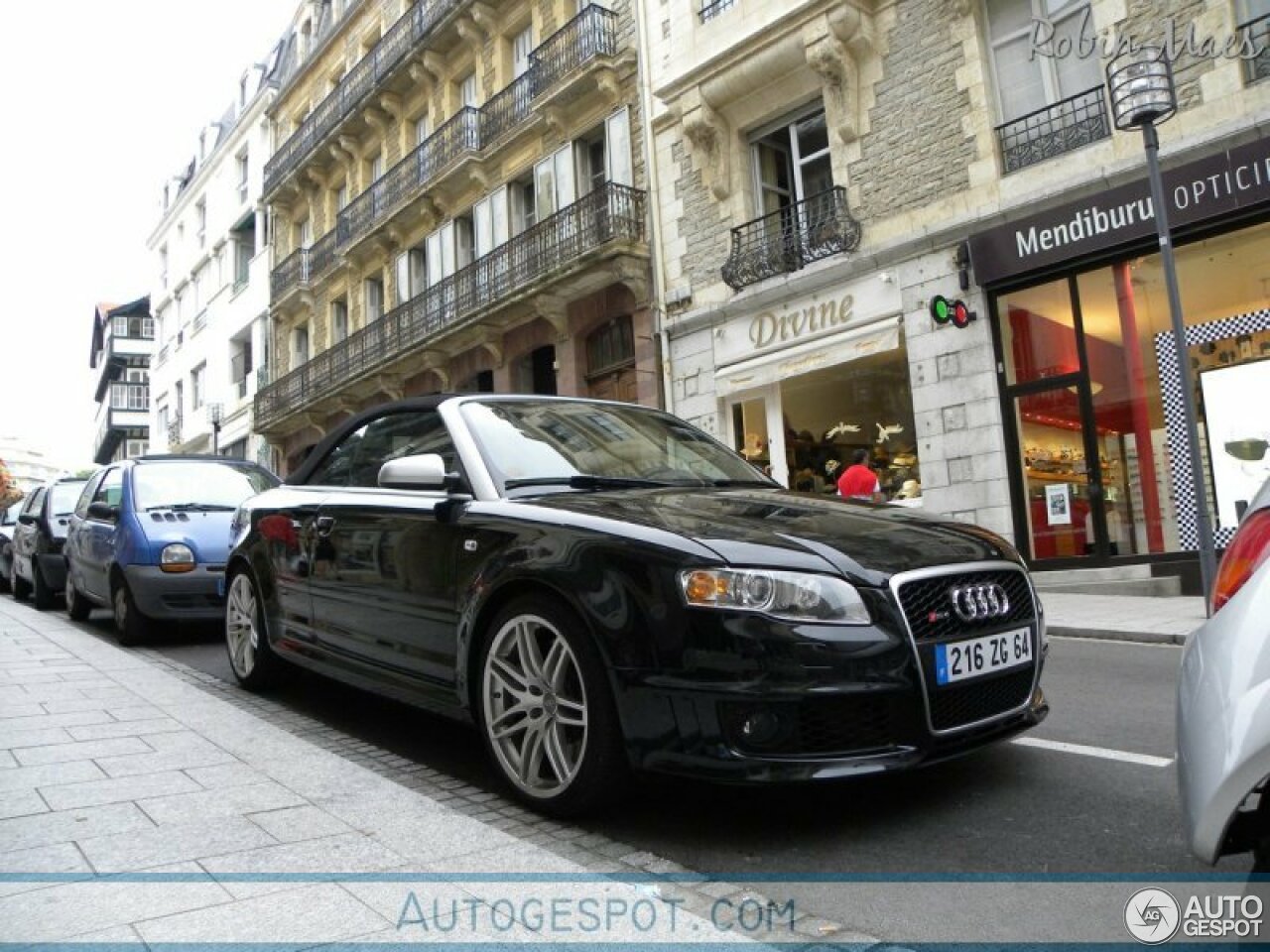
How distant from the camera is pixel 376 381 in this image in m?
23.1

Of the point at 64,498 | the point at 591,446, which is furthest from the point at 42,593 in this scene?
the point at 591,446

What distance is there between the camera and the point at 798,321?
13.4m

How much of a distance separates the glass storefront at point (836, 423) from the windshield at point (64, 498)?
358 inches

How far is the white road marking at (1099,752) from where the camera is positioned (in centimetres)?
355

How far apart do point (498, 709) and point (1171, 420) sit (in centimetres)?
955

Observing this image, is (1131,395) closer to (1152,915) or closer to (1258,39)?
(1258,39)

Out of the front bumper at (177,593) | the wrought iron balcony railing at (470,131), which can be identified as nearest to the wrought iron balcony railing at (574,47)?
the wrought iron balcony railing at (470,131)

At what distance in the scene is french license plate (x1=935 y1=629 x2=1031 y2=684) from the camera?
278 cm

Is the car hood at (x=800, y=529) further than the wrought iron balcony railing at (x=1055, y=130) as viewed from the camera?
No

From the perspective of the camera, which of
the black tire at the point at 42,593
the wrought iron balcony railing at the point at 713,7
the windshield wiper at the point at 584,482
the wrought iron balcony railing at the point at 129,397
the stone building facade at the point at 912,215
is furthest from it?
the wrought iron balcony railing at the point at 129,397

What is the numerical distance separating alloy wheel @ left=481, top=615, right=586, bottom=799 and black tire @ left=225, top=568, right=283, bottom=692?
2.33 m

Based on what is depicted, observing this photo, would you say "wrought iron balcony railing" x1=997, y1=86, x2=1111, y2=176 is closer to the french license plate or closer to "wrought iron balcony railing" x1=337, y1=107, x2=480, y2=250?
the french license plate

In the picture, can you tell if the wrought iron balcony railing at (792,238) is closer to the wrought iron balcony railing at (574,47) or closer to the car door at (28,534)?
the wrought iron balcony railing at (574,47)

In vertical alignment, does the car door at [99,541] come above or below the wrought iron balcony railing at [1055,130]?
below
